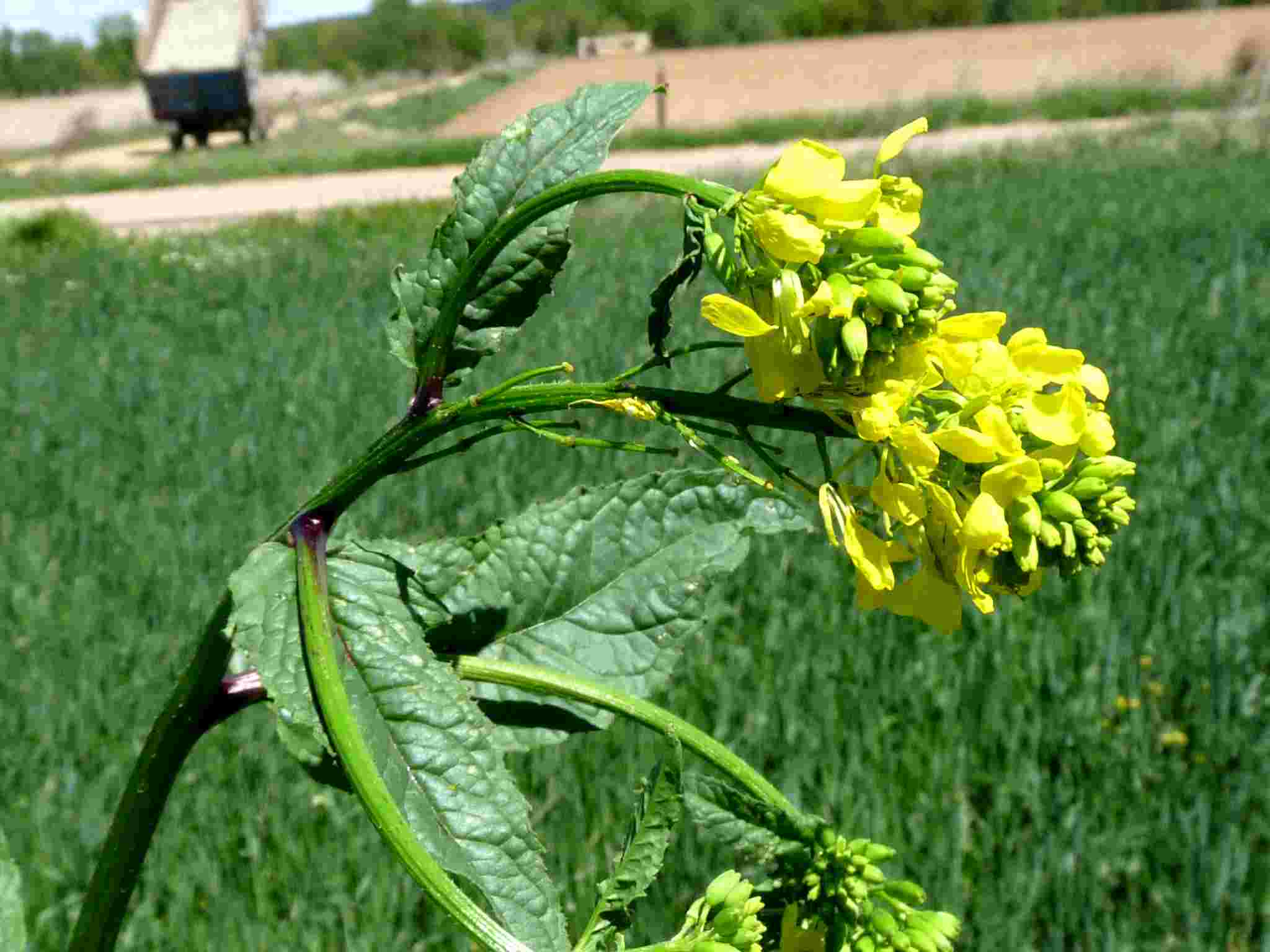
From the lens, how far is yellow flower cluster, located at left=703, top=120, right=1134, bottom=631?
0.45 m

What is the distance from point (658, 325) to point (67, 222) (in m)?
9.93

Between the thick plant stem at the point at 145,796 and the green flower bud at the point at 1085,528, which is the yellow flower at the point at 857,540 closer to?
the green flower bud at the point at 1085,528

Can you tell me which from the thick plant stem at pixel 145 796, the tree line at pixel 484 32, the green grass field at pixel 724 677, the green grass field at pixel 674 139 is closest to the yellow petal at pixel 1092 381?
the thick plant stem at pixel 145 796

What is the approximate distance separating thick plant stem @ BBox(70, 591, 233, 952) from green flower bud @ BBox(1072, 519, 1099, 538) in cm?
38

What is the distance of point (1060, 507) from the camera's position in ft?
1.67

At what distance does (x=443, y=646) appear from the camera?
74 cm

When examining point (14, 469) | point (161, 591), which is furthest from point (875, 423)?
point (14, 469)

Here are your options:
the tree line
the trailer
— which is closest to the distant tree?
the tree line

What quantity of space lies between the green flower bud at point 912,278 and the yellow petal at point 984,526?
0.09 meters

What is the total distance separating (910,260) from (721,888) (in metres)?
0.27

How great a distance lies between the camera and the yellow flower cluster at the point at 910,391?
1.48 ft

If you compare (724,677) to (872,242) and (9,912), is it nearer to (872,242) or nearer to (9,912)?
(9,912)

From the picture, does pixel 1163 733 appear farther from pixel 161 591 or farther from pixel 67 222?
pixel 67 222

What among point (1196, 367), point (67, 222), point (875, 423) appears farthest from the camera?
point (67, 222)
